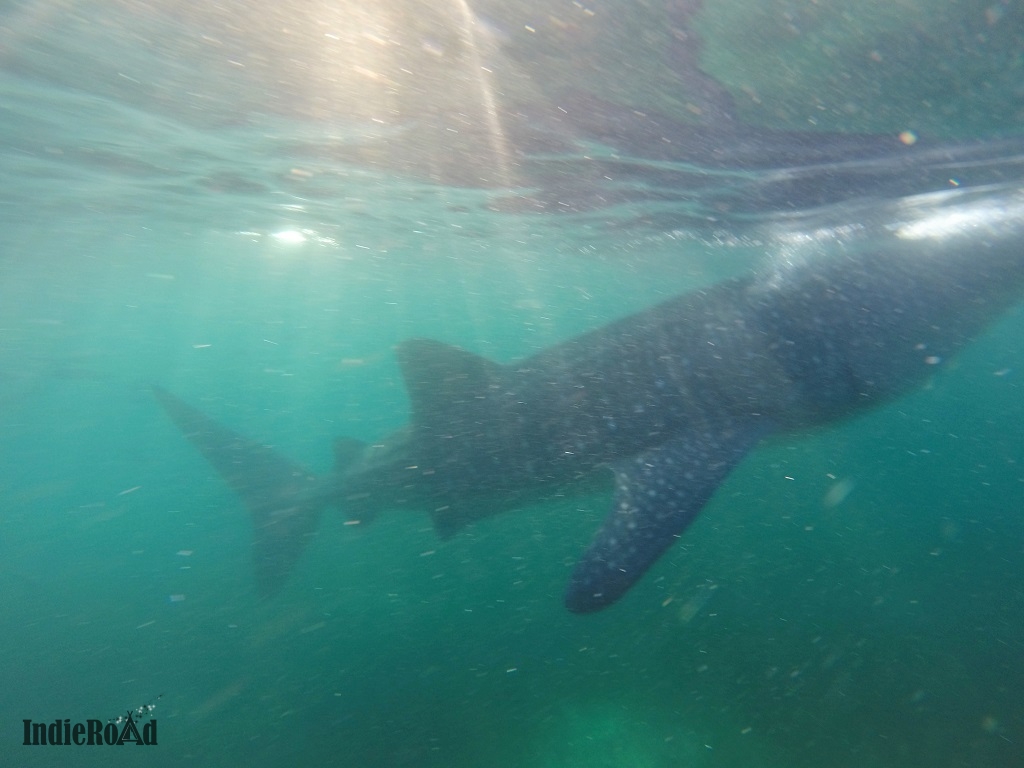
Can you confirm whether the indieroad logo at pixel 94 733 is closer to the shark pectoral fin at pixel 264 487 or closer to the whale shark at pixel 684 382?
the shark pectoral fin at pixel 264 487

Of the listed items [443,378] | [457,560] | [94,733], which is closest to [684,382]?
[443,378]

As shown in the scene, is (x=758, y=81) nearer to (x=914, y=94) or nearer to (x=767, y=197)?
(x=914, y=94)

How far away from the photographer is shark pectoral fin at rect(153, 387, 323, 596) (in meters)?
8.97

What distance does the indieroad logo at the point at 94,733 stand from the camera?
31.3 feet

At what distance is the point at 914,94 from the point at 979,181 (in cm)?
483

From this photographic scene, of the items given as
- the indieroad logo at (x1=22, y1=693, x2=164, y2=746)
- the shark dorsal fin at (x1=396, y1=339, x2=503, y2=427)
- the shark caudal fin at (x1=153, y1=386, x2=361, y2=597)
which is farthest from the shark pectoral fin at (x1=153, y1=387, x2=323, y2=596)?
the indieroad logo at (x1=22, y1=693, x2=164, y2=746)

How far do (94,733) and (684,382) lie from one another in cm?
1096

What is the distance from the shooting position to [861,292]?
6734mm

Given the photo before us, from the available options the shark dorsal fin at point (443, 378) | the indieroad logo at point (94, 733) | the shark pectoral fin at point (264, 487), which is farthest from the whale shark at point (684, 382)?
the indieroad logo at point (94, 733)

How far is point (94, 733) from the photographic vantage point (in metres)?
9.61

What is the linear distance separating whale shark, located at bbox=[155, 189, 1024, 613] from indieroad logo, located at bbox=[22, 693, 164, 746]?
671 centimetres

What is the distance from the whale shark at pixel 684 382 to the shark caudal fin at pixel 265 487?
7.62 feet

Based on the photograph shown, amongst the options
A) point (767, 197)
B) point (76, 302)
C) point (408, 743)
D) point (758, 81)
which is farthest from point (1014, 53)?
point (76, 302)

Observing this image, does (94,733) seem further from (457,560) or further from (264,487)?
(457,560)
